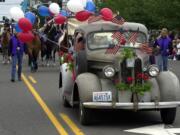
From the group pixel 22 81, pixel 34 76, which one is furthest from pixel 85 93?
pixel 34 76

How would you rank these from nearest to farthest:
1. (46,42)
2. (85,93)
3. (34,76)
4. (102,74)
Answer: (85,93) → (102,74) → (34,76) → (46,42)

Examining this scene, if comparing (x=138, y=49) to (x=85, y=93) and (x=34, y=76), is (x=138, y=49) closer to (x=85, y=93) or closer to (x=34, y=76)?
(x=85, y=93)

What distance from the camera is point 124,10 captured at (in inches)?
2063

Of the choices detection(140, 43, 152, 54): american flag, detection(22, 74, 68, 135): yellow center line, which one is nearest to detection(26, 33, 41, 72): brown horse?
detection(22, 74, 68, 135): yellow center line

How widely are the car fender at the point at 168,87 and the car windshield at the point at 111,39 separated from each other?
1.01 m

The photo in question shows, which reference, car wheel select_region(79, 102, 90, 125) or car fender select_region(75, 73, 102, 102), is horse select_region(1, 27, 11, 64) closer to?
car fender select_region(75, 73, 102, 102)

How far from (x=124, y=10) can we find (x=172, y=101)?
136ft

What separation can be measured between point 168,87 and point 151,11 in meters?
33.9

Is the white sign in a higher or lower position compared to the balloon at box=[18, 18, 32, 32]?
lower

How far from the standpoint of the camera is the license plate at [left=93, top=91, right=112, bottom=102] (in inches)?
435

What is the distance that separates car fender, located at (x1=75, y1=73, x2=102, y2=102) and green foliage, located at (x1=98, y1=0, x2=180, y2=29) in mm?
27613

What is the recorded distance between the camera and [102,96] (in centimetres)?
1105

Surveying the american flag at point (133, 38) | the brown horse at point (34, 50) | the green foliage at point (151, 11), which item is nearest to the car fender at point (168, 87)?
the american flag at point (133, 38)

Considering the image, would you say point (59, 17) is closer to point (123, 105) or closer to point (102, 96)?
point (102, 96)
